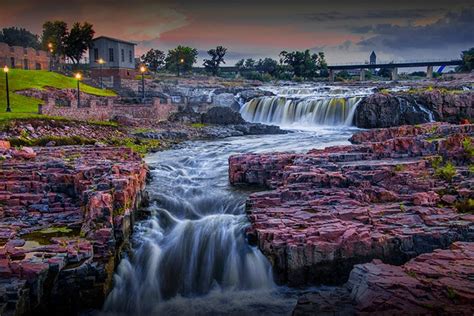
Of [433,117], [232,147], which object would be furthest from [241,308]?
[433,117]

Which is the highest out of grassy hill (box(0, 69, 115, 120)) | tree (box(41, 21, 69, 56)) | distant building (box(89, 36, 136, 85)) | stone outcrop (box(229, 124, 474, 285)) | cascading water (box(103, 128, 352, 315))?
tree (box(41, 21, 69, 56))

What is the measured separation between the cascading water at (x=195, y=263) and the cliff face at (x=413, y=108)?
28880 mm

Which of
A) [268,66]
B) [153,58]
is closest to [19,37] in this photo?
[153,58]

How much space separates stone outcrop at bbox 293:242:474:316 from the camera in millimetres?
10633

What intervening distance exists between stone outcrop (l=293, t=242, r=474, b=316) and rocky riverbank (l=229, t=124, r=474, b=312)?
5.47 ft

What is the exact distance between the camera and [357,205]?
17.4 meters

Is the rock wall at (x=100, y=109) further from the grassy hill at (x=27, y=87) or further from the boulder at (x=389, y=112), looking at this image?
the boulder at (x=389, y=112)

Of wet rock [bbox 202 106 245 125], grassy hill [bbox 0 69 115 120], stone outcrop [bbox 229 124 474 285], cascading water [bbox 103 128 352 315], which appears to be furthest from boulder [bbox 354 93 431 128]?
grassy hill [bbox 0 69 115 120]

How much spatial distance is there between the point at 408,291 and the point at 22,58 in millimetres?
76811

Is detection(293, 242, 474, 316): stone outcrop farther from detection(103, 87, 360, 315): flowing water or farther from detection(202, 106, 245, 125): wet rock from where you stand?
detection(202, 106, 245, 125): wet rock

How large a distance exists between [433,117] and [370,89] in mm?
14199

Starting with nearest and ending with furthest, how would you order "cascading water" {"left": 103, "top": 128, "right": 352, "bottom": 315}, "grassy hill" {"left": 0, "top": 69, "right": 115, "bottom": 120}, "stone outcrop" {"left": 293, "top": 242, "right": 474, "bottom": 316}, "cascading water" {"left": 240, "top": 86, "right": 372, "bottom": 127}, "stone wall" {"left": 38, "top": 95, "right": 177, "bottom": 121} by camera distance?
"stone outcrop" {"left": 293, "top": 242, "right": 474, "bottom": 316}
"cascading water" {"left": 103, "top": 128, "right": 352, "bottom": 315}
"grassy hill" {"left": 0, "top": 69, "right": 115, "bottom": 120}
"stone wall" {"left": 38, "top": 95, "right": 177, "bottom": 121}
"cascading water" {"left": 240, "top": 86, "right": 372, "bottom": 127}

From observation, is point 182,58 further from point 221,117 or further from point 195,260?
point 195,260

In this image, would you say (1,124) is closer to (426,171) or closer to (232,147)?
(232,147)
